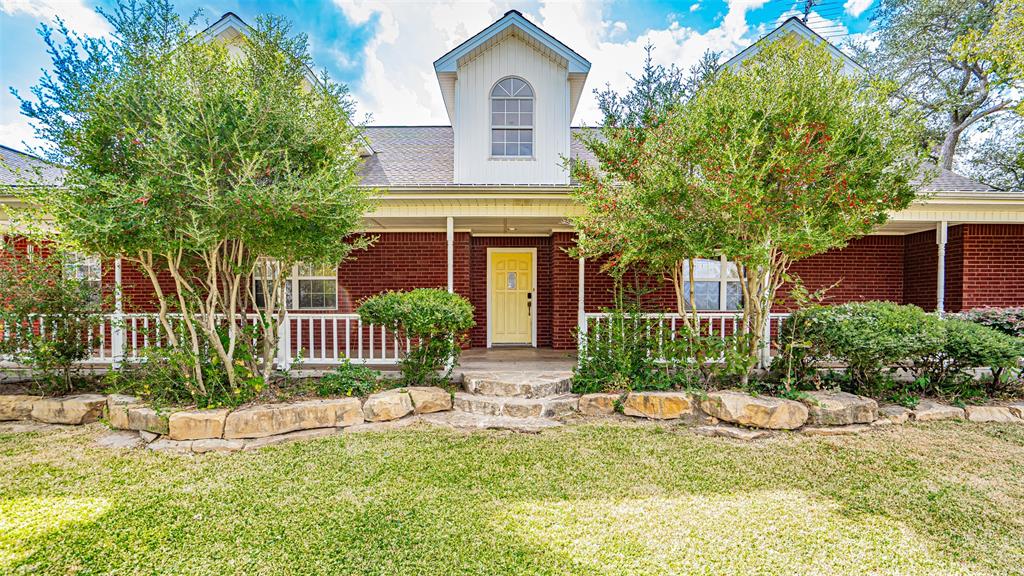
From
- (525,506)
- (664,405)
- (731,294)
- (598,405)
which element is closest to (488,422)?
(598,405)

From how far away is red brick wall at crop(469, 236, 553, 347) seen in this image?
875 cm

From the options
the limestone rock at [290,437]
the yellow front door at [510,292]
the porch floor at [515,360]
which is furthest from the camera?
the yellow front door at [510,292]

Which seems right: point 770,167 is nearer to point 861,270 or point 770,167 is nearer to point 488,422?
point 488,422

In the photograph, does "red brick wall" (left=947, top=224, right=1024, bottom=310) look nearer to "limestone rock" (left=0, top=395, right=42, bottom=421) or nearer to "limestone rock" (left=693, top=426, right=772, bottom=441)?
"limestone rock" (left=693, top=426, right=772, bottom=441)

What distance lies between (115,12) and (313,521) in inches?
195

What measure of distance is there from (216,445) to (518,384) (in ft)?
10.4

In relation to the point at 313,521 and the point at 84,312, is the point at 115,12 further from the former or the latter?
the point at 313,521

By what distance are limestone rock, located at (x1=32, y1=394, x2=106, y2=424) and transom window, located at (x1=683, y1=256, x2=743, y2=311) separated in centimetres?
903

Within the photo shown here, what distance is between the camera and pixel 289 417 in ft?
14.5

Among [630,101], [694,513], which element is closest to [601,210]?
[630,101]

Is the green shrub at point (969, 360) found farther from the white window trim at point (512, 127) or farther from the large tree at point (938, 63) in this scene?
the large tree at point (938, 63)

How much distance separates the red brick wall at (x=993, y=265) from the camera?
7.52 m

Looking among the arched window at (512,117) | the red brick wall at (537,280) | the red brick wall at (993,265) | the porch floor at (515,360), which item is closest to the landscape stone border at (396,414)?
the porch floor at (515,360)

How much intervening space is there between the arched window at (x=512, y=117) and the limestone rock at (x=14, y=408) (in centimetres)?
688
